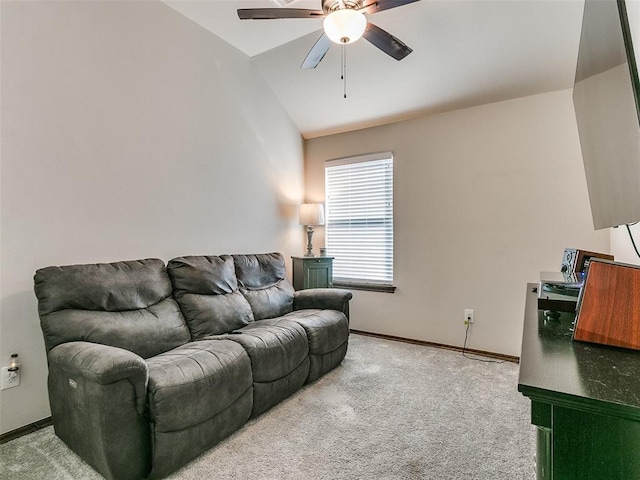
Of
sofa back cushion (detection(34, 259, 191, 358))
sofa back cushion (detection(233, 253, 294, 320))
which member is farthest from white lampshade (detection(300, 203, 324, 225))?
sofa back cushion (detection(34, 259, 191, 358))

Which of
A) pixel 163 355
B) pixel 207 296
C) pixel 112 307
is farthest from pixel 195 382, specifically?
pixel 207 296

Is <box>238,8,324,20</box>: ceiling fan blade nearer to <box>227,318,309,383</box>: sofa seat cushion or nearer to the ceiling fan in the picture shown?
the ceiling fan

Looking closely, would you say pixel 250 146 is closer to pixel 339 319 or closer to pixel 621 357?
pixel 339 319

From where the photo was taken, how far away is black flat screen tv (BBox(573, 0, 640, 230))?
865 millimetres

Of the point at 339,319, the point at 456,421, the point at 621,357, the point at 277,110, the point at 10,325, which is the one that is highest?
the point at 277,110

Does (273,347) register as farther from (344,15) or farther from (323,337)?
(344,15)

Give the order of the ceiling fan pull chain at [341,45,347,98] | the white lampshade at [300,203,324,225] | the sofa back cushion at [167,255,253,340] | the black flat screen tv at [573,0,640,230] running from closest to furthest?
1. the black flat screen tv at [573,0,640,230]
2. the sofa back cushion at [167,255,253,340]
3. the ceiling fan pull chain at [341,45,347,98]
4. the white lampshade at [300,203,324,225]

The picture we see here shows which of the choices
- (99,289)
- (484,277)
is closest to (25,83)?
(99,289)

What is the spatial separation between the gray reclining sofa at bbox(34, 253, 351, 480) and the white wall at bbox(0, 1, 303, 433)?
0.30 metres

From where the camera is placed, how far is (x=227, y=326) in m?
2.50

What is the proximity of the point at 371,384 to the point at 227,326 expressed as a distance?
45.5 inches

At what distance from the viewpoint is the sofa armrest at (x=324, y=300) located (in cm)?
300

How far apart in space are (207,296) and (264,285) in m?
0.67

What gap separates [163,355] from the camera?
1964mm
